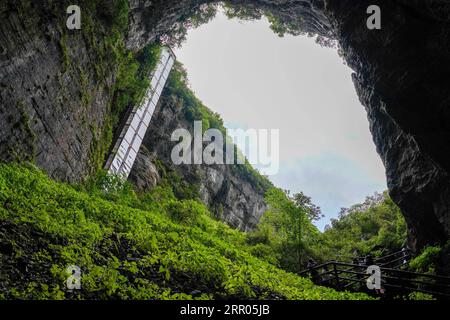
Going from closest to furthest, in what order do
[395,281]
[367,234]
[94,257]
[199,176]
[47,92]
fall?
[94,257] < [47,92] < [395,281] < [367,234] < [199,176]

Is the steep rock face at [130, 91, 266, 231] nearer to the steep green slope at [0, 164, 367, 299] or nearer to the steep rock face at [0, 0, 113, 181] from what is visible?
the steep rock face at [0, 0, 113, 181]

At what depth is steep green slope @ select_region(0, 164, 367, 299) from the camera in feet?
16.3

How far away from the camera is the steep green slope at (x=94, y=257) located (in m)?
4.96

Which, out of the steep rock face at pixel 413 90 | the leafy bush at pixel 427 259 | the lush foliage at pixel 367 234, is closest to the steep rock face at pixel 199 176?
the lush foliage at pixel 367 234

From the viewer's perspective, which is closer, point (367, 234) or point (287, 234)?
point (287, 234)

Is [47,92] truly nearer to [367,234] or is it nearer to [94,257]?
[94,257]

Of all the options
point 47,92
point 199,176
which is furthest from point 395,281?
point 199,176

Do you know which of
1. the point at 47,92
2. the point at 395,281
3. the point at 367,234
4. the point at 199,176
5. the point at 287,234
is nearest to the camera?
the point at 47,92

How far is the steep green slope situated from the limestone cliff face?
2.13 metres

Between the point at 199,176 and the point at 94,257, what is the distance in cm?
2536

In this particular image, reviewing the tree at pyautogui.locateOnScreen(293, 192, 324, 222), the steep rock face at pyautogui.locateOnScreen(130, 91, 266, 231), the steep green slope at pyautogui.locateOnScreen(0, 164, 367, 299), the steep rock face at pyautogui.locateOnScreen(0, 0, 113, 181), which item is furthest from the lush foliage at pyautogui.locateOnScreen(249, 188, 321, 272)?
the steep rock face at pyautogui.locateOnScreen(0, 0, 113, 181)

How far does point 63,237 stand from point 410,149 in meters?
12.7

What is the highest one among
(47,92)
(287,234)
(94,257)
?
(47,92)

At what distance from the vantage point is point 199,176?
3144cm
